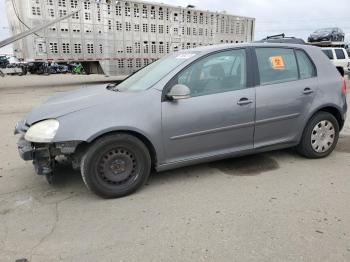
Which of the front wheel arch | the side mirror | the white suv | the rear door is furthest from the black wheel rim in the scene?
the white suv

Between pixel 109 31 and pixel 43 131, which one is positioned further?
pixel 109 31

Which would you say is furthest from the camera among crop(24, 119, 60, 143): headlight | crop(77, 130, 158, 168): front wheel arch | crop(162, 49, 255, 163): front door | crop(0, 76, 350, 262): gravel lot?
crop(162, 49, 255, 163): front door

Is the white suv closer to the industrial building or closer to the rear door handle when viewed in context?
the industrial building

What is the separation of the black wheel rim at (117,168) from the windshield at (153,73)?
0.81 meters

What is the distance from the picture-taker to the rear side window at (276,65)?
13.5 feet

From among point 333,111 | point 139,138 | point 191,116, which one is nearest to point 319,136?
point 333,111

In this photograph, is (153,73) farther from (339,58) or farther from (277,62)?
(339,58)

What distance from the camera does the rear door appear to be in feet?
13.4

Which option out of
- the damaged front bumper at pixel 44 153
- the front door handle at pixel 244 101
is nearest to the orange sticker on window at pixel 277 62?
the front door handle at pixel 244 101

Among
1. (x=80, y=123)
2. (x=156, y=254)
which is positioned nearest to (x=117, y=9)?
(x=80, y=123)

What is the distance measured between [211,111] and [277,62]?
1.24 meters

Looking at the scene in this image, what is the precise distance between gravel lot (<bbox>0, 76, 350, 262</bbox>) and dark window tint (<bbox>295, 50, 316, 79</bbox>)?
121cm

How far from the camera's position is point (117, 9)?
56.2 ft

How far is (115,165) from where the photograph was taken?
11.4ft
